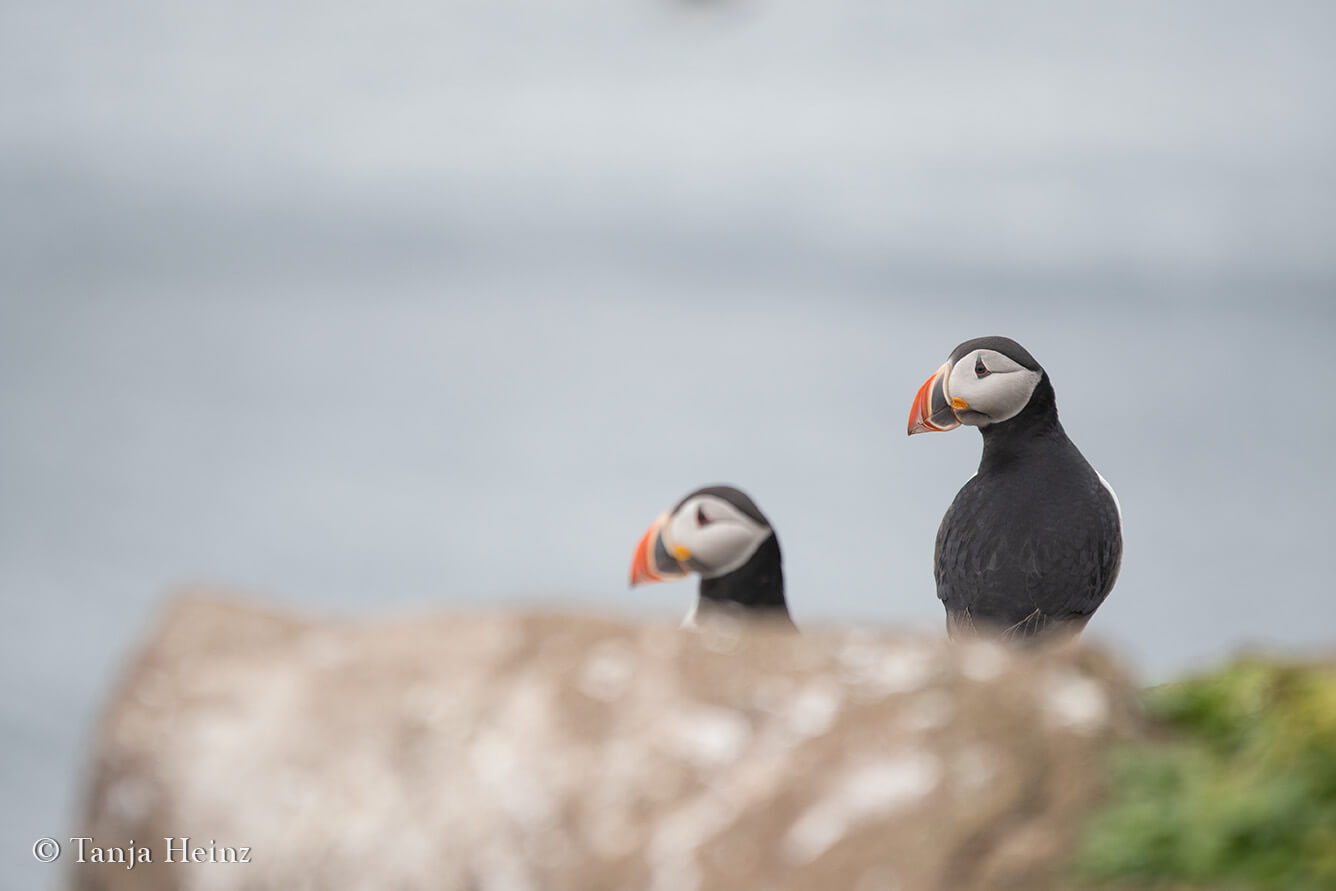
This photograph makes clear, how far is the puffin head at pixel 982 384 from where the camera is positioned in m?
5.53

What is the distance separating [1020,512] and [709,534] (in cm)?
128

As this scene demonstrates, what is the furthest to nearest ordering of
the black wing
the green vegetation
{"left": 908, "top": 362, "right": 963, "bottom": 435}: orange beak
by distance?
{"left": 908, "top": 362, "right": 963, "bottom": 435}: orange beak → the black wing → the green vegetation

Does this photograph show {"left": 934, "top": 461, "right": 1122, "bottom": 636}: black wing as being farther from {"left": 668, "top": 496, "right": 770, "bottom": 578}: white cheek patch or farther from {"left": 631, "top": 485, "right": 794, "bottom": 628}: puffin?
{"left": 668, "top": 496, "right": 770, "bottom": 578}: white cheek patch

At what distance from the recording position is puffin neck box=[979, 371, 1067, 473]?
18.5ft

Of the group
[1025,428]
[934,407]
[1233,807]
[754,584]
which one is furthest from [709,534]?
[1233,807]

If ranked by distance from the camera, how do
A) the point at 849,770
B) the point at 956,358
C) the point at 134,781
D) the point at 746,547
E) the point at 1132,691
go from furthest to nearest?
the point at 956,358, the point at 746,547, the point at 134,781, the point at 1132,691, the point at 849,770

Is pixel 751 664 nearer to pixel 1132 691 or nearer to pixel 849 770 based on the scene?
pixel 849 770

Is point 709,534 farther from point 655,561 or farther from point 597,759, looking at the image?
point 597,759

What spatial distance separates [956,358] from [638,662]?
2561mm

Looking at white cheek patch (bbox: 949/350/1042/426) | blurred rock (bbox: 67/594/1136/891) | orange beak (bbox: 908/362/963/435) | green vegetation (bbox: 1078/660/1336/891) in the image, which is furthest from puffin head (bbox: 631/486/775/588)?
green vegetation (bbox: 1078/660/1336/891)

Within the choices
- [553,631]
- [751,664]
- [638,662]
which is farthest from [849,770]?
[553,631]

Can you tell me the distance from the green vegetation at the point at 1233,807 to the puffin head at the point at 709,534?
6.96 ft

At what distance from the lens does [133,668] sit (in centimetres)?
391

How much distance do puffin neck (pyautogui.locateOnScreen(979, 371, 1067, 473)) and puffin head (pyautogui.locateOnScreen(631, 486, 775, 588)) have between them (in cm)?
109
